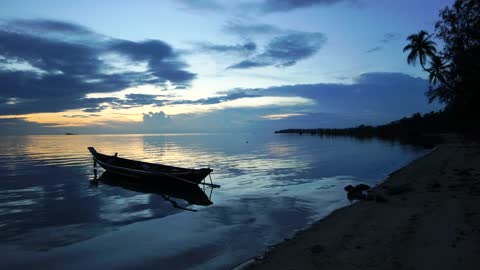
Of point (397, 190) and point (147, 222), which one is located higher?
point (397, 190)

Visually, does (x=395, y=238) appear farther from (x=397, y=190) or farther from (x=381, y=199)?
(x=397, y=190)

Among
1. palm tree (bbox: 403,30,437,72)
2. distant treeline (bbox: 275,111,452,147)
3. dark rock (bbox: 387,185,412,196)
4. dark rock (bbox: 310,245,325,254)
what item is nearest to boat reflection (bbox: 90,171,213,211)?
dark rock (bbox: 387,185,412,196)

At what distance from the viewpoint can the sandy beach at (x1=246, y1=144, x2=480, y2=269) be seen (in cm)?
743

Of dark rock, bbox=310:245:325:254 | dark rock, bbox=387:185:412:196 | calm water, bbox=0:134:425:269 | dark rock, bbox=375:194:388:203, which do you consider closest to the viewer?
dark rock, bbox=310:245:325:254

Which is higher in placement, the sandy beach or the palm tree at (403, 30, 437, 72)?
the palm tree at (403, 30, 437, 72)

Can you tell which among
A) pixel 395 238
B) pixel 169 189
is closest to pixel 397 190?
pixel 395 238

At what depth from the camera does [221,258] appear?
999 cm

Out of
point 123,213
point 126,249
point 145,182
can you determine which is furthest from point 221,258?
point 145,182

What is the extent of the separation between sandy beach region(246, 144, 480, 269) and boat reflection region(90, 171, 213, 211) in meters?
8.95

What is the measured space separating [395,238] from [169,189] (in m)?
17.9

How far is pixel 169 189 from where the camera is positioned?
78.9ft

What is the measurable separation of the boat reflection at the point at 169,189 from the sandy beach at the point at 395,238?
29.3 feet

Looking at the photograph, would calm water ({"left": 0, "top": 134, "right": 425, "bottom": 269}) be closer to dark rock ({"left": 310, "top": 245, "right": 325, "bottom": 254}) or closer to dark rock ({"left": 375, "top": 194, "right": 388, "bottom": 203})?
dark rock ({"left": 310, "top": 245, "right": 325, "bottom": 254})

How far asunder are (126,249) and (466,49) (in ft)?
70.1
